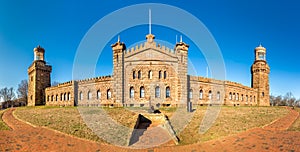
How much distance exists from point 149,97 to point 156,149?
17.0 meters

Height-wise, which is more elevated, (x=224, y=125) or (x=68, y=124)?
(x=68, y=124)

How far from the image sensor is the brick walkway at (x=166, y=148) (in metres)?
17.6

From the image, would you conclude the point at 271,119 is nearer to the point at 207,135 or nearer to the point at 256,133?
Result: the point at 256,133

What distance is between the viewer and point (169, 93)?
36688 mm

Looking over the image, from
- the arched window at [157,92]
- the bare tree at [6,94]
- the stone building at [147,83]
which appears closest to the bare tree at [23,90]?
the bare tree at [6,94]

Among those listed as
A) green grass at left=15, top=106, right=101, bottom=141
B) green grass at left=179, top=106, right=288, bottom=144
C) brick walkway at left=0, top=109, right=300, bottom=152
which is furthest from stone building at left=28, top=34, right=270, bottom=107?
brick walkway at left=0, top=109, right=300, bottom=152

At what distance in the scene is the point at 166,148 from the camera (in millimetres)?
19469

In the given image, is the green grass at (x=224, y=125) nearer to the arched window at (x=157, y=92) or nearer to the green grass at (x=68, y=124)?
the green grass at (x=68, y=124)

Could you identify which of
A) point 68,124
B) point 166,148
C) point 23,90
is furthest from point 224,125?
point 23,90

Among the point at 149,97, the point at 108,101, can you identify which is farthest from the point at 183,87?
the point at 108,101

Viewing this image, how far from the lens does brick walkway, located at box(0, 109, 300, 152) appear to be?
17.6 meters

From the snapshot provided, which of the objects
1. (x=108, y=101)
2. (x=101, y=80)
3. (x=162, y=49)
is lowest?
(x=108, y=101)

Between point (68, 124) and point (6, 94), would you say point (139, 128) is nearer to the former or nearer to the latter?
point (68, 124)

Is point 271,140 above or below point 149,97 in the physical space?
below
